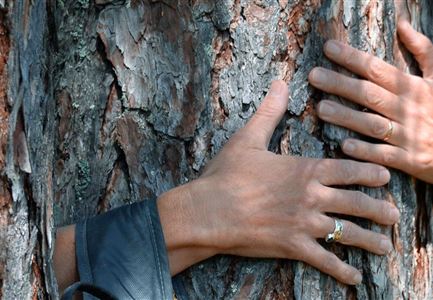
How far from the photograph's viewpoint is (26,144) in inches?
61.5

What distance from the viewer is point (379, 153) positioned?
80.2 inches

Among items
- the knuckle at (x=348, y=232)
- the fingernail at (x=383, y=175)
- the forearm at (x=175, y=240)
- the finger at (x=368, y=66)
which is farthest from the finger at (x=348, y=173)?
the forearm at (x=175, y=240)

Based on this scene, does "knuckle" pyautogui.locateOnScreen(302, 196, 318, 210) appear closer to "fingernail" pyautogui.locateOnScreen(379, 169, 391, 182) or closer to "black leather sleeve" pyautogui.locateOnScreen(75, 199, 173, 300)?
"fingernail" pyautogui.locateOnScreen(379, 169, 391, 182)

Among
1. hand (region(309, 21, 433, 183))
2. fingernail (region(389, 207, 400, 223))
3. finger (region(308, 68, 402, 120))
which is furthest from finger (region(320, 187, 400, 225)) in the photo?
finger (region(308, 68, 402, 120))

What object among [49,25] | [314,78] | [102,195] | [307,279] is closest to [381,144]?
[314,78]

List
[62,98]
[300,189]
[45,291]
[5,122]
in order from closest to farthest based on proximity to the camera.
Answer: [5,122] → [45,291] → [300,189] → [62,98]

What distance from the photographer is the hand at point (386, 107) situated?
6.63 feet

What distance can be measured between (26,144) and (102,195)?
56 cm

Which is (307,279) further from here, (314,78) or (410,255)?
(314,78)

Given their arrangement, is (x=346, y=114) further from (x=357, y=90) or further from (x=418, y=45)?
(x=418, y=45)

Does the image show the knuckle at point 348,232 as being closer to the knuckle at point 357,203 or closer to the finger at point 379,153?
the knuckle at point 357,203

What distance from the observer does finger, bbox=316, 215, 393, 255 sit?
1.96m

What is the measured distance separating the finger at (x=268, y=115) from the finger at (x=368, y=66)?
0.49 ft

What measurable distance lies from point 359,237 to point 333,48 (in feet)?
1.52
